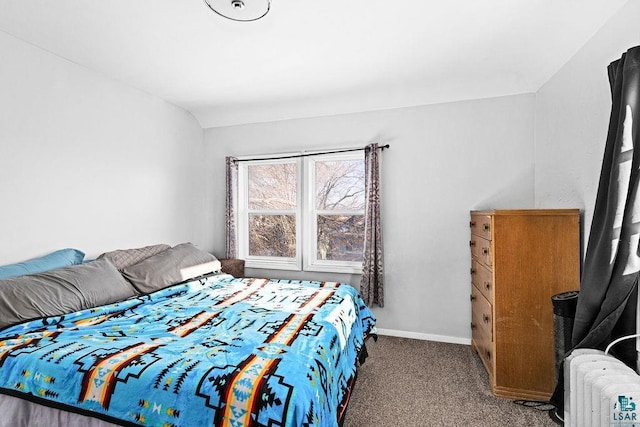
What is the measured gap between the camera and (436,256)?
335 centimetres

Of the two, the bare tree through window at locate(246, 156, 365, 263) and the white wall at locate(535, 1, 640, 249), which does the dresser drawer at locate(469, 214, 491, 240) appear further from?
the bare tree through window at locate(246, 156, 365, 263)

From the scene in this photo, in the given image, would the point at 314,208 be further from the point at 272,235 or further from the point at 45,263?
the point at 45,263

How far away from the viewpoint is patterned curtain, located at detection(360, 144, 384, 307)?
3.43 metres

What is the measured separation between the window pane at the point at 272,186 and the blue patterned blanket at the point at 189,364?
191 centimetres

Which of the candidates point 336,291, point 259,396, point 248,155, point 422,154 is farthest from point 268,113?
point 259,396

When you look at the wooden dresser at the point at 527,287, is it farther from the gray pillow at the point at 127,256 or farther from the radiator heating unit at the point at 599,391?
the gray pillow at the point at 127,256

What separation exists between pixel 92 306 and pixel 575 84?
12.3 ft

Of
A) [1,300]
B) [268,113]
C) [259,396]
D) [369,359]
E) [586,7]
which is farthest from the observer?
[268,113]

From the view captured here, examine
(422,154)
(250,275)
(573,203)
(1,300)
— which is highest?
(422,154)

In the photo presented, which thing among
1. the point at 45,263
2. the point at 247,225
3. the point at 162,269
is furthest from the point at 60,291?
the point at 247,225

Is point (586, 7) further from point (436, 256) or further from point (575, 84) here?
point (436, 256)

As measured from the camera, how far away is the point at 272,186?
4.06m

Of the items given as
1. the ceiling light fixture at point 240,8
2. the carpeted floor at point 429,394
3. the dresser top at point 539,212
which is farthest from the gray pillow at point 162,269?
the dresser top at point 539,212

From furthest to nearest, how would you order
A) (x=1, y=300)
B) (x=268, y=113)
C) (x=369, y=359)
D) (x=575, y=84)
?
(x=268, y=113)
(x=369, y=359)
(x=575, y=84)
(x=1, y=300)
